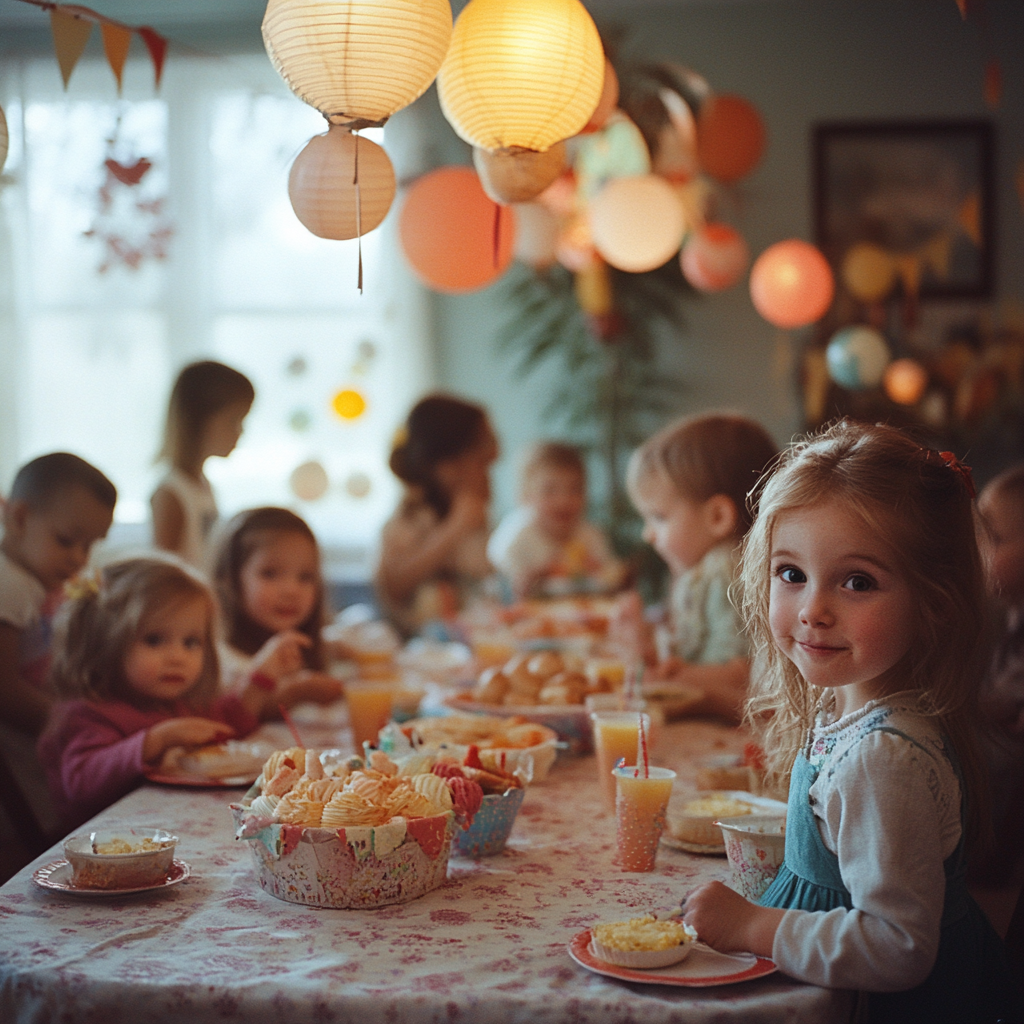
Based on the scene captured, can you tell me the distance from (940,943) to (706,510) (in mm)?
1340

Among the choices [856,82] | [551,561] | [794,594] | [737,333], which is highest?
[856,82]

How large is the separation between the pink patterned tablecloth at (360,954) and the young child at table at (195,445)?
1511mm

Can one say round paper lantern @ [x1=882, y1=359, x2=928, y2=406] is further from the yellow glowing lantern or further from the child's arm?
the child's arm

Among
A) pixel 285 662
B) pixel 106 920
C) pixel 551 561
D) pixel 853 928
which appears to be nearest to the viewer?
pixel 853 928

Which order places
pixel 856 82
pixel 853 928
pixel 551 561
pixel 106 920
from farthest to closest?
pixel 856 82 < pixel 551 561 < pixel 106 920 < pixel 853 928

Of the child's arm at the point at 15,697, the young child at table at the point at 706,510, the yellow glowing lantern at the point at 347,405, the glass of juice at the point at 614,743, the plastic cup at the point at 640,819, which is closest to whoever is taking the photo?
the plastic cup at the point at 640,819

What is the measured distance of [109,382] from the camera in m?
5.42

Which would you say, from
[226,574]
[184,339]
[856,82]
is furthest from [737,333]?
[226,574]

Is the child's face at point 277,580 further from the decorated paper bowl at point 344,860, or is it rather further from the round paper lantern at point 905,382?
the round paper lantern at point 905,382

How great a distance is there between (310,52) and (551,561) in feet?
9.74

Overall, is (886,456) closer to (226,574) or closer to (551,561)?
(226,574)

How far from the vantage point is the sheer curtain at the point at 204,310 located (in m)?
5.36

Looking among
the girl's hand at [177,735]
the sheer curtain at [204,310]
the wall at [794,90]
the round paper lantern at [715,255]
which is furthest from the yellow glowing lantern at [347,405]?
the girl's hand at [177,735]

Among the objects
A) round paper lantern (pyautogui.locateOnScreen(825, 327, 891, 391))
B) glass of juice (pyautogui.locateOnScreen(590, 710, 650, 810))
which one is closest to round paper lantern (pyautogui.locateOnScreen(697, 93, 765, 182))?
round paper lantern (pyautogui.locateOnScreen(825, 327, 891, 391))
